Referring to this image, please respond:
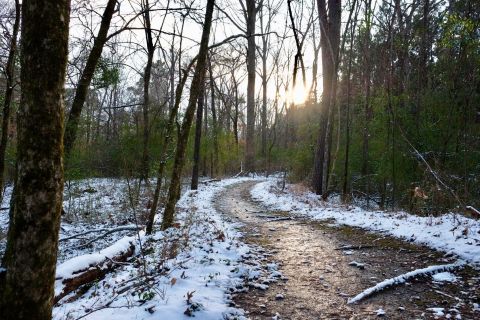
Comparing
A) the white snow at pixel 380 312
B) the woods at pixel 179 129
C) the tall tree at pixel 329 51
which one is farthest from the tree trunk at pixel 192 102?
the tall tree at pixel 329 51

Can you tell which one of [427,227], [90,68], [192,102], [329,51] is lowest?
[427,227]

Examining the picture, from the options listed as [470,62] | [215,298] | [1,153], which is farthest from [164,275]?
[470,62]

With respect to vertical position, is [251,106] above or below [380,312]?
above

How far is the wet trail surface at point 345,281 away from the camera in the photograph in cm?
405

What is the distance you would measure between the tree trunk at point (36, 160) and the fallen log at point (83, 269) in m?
2.47

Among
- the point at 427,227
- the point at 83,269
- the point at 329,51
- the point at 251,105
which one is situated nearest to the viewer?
the point at 83,269

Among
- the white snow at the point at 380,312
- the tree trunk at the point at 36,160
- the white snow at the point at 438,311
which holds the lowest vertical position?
the white snow at the point at 380,312

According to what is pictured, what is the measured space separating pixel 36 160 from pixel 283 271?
163 inches

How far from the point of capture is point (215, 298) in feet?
14.4

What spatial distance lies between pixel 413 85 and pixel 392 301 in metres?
15.0

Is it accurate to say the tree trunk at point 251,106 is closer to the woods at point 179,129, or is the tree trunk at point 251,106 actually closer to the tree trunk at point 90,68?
the woods at point 179,129

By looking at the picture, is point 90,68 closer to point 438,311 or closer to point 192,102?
point 192,102

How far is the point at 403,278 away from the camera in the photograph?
4.76 meters

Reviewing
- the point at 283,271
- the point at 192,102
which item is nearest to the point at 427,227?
the point at 283,271
